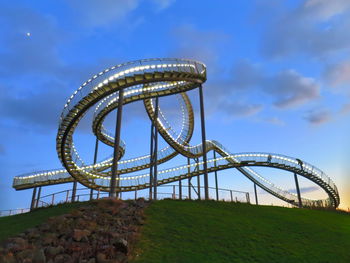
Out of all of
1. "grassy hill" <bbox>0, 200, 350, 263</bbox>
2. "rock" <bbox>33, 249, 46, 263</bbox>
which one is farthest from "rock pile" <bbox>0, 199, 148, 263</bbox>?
"grassy hill" <bbox>0, 200, 350, 263</bbox>

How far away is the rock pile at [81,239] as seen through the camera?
9.31 metres

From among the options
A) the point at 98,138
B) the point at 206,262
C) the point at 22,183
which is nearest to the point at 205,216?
the point at 206,262

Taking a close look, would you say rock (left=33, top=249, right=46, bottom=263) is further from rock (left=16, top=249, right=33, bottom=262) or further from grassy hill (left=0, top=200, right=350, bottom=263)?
grassy hill (left=0, top=200, right=350, bottom=263)

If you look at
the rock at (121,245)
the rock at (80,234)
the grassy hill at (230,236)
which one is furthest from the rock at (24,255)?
the grassy hill at (230,236)

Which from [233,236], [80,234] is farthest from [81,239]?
[233,236]

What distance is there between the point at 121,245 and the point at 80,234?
1815mm

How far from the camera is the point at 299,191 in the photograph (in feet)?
116

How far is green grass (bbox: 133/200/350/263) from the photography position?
1023 cm

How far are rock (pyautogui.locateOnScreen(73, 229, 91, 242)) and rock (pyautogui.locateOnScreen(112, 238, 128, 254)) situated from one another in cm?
129

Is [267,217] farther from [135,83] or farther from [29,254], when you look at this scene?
[135,83]

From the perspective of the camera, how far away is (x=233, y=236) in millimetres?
12188

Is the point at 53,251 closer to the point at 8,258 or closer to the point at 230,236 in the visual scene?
the point at 8,258

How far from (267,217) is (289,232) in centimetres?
247

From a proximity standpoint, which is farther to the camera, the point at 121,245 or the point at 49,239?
the point at 49,239
